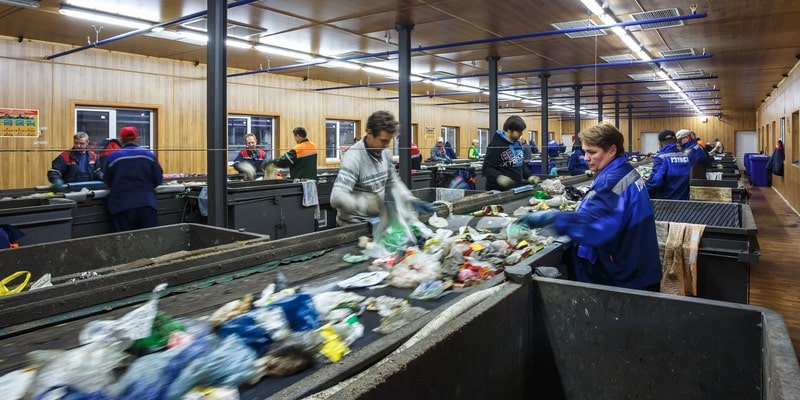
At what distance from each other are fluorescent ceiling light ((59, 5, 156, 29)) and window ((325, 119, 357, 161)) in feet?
23.1

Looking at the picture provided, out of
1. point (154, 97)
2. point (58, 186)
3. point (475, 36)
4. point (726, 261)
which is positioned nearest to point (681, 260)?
point (726, 261)

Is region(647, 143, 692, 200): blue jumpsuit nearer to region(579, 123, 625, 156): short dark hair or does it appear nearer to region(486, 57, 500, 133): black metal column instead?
region(579, 123, 625, 156): short dark hair

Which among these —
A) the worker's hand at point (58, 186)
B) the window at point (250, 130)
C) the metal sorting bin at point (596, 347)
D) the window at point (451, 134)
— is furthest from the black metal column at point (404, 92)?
the window at point (451, 134)

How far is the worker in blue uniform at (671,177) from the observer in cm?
486

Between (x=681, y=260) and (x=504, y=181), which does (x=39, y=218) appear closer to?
(x=504, y=181)

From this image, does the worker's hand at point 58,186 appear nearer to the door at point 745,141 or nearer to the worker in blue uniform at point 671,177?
the worker in blue uniform at point 671,177

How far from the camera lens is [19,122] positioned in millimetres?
8117

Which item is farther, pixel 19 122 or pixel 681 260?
pixel 19 122

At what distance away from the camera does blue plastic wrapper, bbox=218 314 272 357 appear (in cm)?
134

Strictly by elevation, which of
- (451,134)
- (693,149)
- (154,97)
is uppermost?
(451,134)

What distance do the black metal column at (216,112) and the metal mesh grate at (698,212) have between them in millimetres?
3556

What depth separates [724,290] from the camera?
3.15 metres

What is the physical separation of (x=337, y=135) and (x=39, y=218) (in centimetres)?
1014

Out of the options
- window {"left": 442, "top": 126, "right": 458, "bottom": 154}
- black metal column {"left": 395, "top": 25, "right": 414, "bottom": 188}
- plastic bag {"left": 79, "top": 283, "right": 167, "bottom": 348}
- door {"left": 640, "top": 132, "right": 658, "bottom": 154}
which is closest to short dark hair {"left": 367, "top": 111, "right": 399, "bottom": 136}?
plastic bag {"left": 79, "top": 283, "right": 167, "bottom": 348}
